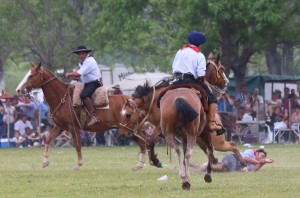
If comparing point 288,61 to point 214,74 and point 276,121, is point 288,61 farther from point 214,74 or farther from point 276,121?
point 214,74

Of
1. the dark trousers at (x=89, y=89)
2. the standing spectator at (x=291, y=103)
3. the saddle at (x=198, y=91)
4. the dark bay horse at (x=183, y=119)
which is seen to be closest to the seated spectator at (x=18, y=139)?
the standing spectator at (x=291, y=103)

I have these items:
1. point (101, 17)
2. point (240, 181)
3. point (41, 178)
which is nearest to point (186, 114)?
point (240, 181)

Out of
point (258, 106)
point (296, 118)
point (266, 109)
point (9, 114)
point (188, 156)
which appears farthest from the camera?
point (9, 114)

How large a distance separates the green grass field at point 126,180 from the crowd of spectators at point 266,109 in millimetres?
7662

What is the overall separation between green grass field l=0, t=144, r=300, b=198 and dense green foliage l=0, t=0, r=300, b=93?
31.6 feet

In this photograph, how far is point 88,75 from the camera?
76.2ft

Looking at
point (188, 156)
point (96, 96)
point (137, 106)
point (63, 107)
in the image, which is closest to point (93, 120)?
point (96, 96)

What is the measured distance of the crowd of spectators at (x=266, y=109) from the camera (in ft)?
115

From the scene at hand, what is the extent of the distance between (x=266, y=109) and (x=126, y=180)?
1796cm

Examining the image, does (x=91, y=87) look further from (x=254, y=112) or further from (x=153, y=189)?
(x=254, y=112)

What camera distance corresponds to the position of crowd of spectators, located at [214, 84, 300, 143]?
35.1 meters

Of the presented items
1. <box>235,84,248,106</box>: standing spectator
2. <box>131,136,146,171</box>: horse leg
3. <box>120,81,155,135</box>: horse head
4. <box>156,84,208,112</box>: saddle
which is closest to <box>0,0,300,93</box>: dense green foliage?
<box>235,84,248,106</box>: standing spectator

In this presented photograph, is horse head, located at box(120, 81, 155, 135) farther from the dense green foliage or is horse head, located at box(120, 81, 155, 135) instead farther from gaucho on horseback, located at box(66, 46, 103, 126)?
the dense green foliage

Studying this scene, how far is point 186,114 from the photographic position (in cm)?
1608
